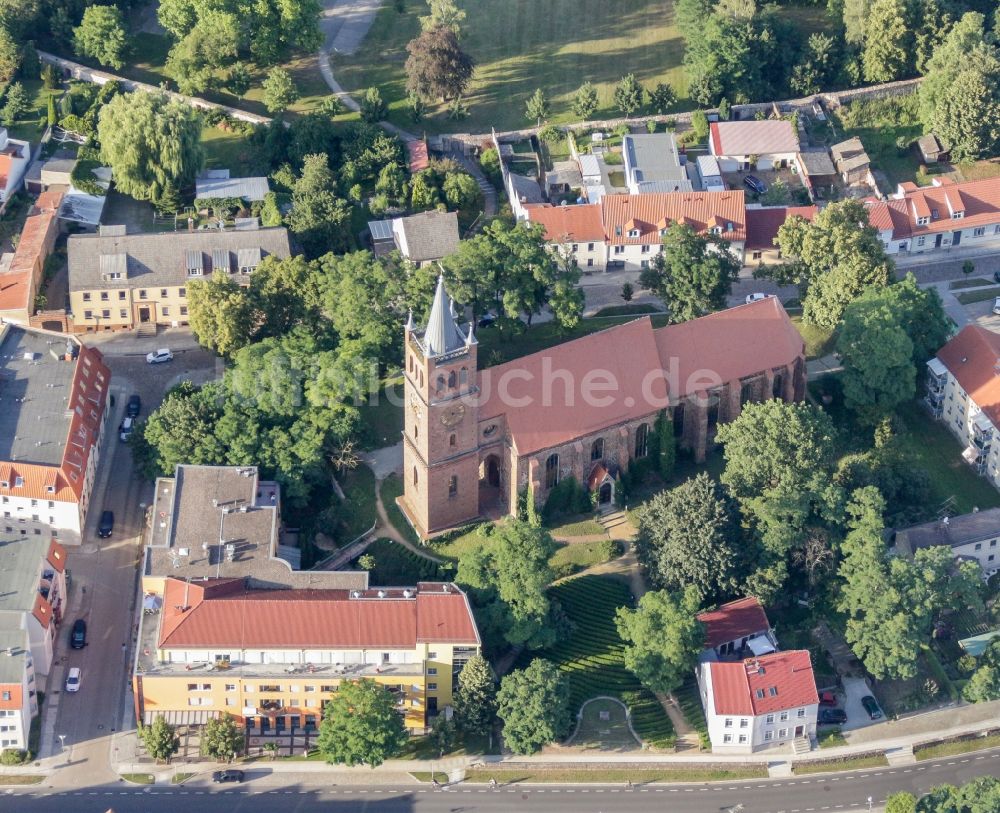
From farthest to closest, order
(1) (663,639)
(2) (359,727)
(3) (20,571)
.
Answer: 1. (3) (20,571)
2. (1) (663,639)
3. (2) (359,727)

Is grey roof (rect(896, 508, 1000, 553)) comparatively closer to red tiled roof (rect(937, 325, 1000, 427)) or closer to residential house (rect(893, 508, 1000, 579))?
residential house (rect(893, 508, 1000, 579))

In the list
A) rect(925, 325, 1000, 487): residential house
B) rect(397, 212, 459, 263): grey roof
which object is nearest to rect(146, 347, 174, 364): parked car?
rect(397, 212, 459, 263): grey roof

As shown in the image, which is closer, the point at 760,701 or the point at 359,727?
the point at 359,727

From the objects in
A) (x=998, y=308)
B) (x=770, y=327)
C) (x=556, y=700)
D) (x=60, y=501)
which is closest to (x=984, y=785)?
(x=556, y=700)

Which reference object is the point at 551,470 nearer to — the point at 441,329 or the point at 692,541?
the point at 692,541

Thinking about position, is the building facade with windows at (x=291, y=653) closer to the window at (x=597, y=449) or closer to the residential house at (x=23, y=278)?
the window at (x=597, y=449)

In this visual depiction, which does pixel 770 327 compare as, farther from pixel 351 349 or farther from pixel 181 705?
pixel 181 705

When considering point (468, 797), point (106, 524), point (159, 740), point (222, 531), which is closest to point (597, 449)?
point (222, 531)

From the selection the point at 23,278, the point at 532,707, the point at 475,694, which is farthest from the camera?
the point at 23,278
